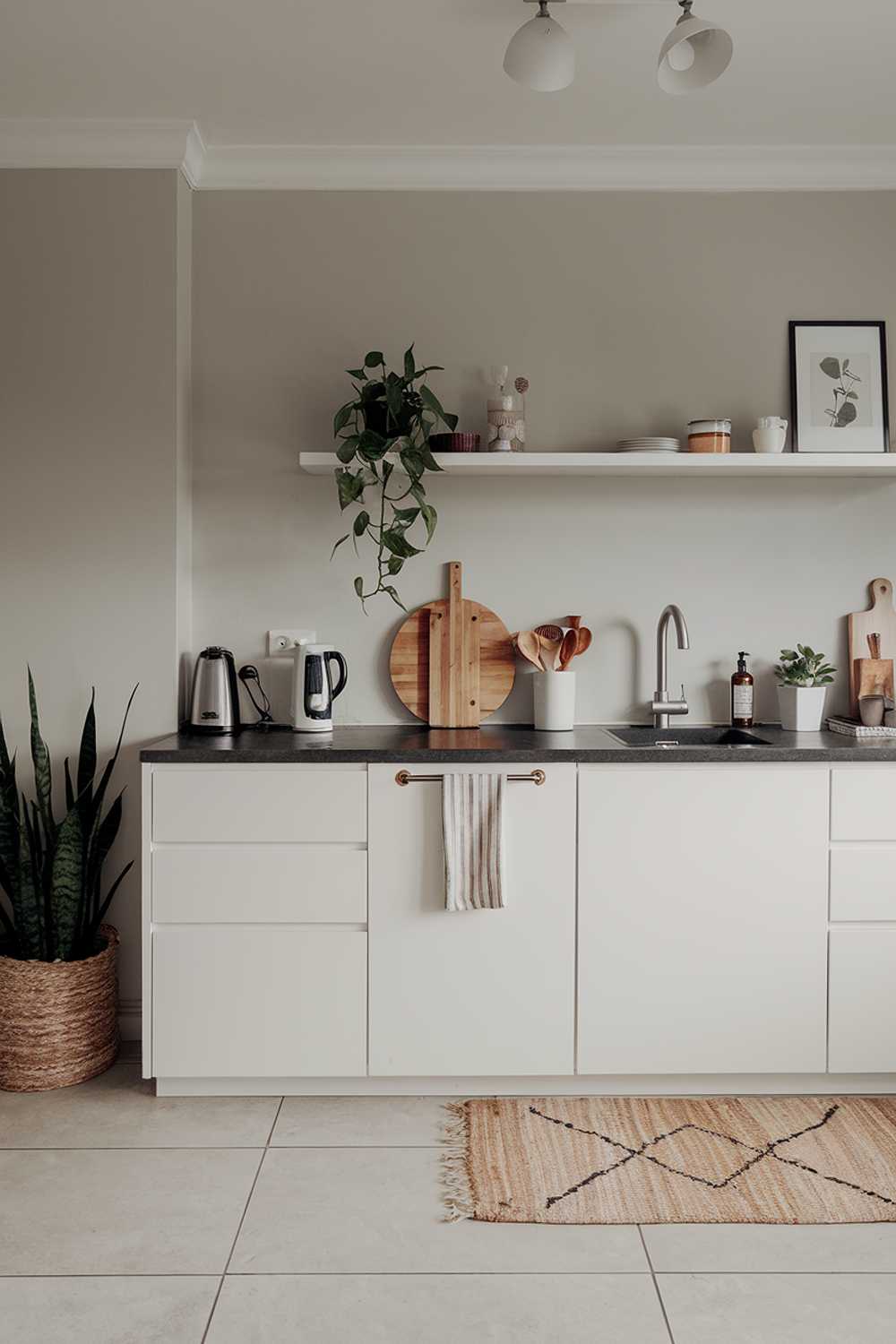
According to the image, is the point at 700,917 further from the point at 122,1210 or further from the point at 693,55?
the point at 693,55

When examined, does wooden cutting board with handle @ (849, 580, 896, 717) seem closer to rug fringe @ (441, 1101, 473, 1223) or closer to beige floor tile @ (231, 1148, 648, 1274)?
rug fringe @ (441, 1101, 473, 1223)

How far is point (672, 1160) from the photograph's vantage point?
2512 mm

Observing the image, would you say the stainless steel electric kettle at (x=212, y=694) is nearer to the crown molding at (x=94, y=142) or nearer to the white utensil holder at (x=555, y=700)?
the white utensil holder at (x=555, y=700)

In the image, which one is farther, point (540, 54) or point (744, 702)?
point (744, 702)

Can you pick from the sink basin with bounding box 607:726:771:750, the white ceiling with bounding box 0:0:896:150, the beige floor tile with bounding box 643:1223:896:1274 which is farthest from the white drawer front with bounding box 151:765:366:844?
the white ceiling with bounding box 0:0:896:150

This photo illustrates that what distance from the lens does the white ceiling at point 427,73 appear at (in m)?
2.48

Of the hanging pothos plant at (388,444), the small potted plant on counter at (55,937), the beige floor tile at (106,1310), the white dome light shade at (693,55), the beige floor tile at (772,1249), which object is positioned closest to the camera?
the beige floor tile at (106,1310)

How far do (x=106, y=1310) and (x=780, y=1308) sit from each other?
1199mm

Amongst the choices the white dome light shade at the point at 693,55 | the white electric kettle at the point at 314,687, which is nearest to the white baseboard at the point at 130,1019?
the white electric kettle at the point at 314,687

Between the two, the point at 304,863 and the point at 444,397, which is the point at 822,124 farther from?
the point at 304,863

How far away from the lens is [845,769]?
2.80 m

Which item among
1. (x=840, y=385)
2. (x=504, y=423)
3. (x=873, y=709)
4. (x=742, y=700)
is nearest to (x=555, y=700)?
(x=742, y=700)

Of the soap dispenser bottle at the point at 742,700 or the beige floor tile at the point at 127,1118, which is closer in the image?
the beige floor tile at the point at 127,1118

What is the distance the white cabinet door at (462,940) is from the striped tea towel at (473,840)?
0.14 feet
